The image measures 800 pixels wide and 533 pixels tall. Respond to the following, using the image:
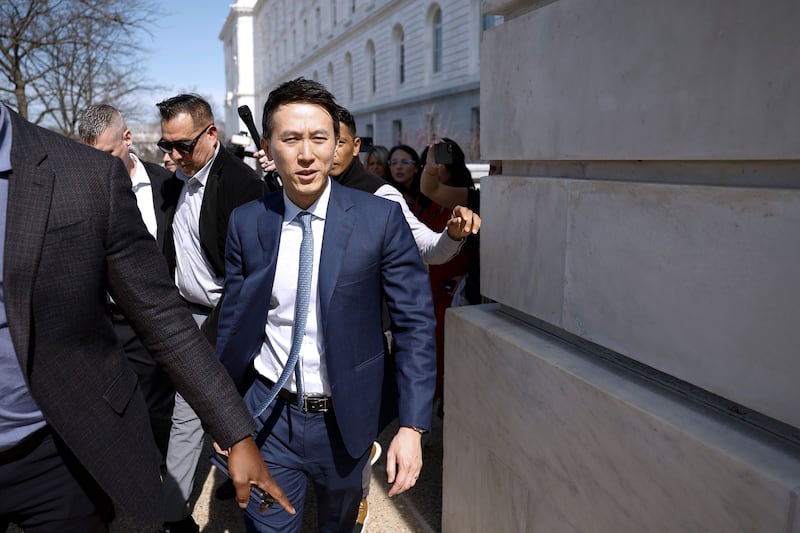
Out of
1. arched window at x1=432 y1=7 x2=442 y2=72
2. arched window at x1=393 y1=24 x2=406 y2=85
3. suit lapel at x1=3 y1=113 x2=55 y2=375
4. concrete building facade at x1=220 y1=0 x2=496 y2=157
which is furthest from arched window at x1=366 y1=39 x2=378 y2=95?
suit lapel at x1=3 y1=113 x2=55 y2=375

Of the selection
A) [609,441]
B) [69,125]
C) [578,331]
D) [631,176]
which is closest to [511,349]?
[578,331]

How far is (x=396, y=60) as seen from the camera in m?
34.0

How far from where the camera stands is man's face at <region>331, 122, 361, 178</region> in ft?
11.4

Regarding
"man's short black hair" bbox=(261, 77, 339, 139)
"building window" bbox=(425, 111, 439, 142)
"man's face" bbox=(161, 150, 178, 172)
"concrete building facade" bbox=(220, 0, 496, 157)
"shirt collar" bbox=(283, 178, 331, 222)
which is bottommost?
"shirt collar" bbox=(283, 178, 331, 222)

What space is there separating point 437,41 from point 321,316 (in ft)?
98.1

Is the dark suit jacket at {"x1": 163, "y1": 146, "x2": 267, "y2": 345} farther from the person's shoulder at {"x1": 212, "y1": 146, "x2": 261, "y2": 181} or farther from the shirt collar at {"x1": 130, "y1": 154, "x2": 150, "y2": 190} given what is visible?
the shirt collar at {"x1": 130, "y1": 154, "x2": 150, "y2": 190}

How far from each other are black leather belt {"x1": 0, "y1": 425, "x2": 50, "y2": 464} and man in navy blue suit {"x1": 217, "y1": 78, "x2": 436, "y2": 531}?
73 centimetres

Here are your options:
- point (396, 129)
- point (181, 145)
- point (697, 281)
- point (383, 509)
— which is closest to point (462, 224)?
point (697, 281)

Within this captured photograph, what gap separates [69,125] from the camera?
15.3m

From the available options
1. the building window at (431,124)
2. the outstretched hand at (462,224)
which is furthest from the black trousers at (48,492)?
the building window at (431,124)

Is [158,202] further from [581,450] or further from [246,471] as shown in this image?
[581,450]

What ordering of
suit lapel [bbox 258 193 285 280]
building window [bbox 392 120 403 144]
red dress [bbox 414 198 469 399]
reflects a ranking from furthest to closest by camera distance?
building window [bbox 392 120 403 144], red dress [bbox 414 198 469 399], suit lapel [bbox 258 193 285 280]

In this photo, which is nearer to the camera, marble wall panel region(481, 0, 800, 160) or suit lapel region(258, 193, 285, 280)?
marble wall panel region(481, 0, 800, 160)

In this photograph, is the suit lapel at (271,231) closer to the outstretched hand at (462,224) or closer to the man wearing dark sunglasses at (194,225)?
the outstretched hand at (462,224)
